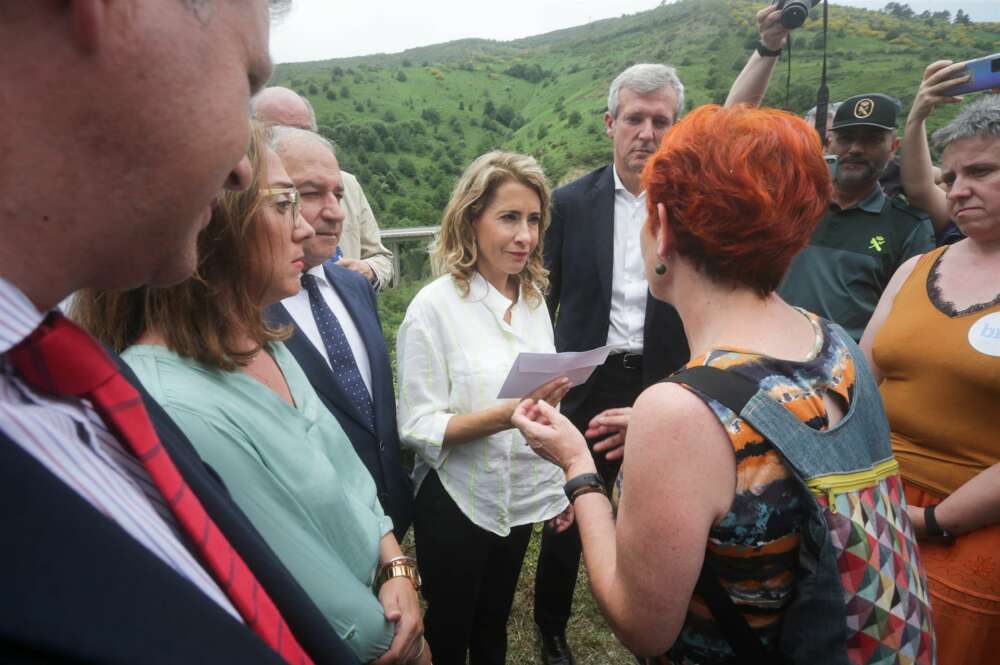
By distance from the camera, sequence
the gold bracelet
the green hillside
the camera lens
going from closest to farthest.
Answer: the gold bracelet → the camera lens → the green hillside

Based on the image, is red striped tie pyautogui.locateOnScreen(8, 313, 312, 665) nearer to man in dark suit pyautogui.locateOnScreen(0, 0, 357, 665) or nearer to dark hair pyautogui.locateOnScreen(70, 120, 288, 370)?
man in dark suit pyautogui.locateOnScreen(0, 0, 357, 665)

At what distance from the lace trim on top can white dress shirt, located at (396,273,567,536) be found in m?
1.88

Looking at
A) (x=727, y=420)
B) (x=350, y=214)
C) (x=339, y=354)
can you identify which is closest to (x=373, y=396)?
(x=339, y=354)

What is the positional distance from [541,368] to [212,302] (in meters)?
1.21

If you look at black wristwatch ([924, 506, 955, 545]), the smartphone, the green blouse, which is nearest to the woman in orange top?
black wristwatch ([924, 506, 955, 545])

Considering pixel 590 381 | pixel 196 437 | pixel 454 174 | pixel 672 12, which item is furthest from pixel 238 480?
pixel 672 12

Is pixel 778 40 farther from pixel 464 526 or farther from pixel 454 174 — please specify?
pixel 454 174

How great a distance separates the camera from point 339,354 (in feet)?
7.78

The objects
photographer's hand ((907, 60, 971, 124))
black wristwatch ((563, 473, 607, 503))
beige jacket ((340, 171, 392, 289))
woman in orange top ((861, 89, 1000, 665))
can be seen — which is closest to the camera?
black wristwatch ((563, 473, 607, 503))

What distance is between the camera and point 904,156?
341cm

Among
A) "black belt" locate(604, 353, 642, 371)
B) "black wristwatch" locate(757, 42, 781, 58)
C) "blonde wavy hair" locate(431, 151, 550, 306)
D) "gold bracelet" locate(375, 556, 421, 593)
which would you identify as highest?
"black wristwatch" locate(757, 42, 781, 58)

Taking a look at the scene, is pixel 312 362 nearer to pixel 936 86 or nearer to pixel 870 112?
pixel 936 86

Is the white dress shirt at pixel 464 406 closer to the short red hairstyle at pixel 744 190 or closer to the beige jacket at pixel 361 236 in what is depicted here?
the beige jacket at pixel 361 236

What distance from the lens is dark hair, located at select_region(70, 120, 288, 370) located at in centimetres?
145
